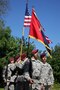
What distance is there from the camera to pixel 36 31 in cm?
1484

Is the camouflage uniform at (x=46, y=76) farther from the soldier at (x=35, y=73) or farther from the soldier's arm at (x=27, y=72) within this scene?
the soldier's arm at (x=27, y=72)

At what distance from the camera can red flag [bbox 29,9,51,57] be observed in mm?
14641

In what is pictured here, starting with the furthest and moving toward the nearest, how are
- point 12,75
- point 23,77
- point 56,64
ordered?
point 56,64, point 12,75, point 23,77

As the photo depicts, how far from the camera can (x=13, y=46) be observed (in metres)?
51.6

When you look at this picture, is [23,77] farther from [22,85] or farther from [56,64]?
[56,64]

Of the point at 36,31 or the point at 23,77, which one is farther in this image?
the point at 36,31

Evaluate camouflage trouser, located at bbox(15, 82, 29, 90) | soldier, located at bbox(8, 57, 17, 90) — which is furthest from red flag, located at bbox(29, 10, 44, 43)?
soldier, located at bbox(8, 57, 17, 90)

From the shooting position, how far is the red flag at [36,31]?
48.0ft

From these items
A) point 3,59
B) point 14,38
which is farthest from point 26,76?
point 14,38

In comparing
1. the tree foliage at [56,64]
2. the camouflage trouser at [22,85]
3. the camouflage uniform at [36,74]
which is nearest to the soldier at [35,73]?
the camouflage uniform at [36,74]

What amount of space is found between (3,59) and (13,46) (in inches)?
111

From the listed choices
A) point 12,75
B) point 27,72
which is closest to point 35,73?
point 27,72

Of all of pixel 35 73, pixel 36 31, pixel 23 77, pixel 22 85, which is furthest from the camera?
pixel 36 31

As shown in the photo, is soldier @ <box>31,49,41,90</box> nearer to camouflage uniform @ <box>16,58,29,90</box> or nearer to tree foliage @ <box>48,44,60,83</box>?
camouflage uniform @ <box>16,58,29,90</box>
